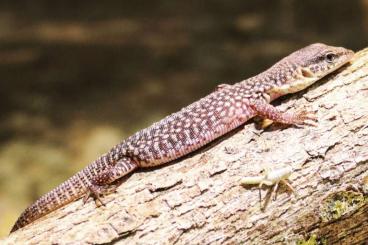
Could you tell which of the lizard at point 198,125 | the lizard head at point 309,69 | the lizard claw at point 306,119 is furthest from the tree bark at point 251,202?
the lizard head at point 309,69

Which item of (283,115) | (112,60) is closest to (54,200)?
(283,115)

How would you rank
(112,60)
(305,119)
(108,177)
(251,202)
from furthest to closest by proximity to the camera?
1. (112,60)
2. (108,177)
3. (305,119)
4. (251,202)

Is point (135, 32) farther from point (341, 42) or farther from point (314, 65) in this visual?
point (314, 65)

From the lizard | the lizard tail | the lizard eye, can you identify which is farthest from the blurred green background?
the lizard eye

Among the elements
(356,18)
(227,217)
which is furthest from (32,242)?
(356,18)

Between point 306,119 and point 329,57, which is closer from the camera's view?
point 306,119

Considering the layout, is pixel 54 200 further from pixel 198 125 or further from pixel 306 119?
pixel 306 119
